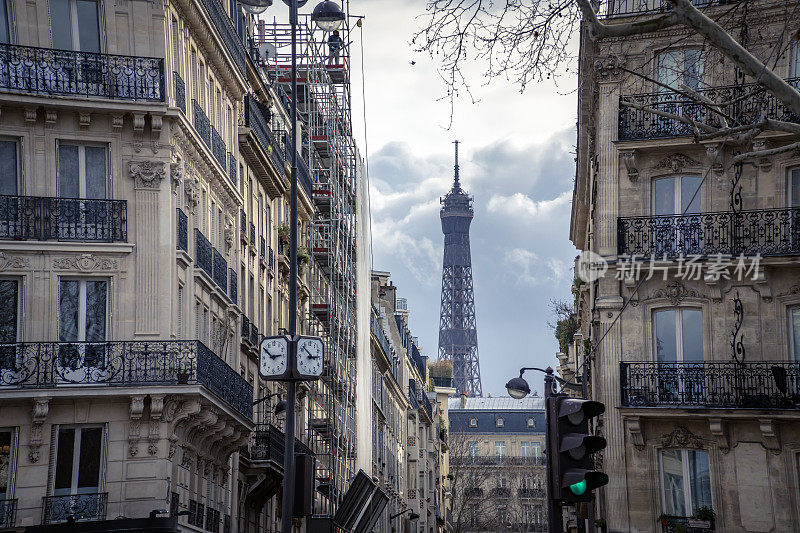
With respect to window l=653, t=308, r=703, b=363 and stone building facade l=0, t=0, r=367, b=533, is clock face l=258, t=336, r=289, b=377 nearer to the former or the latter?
stone building facade l=0, t=0, r=367, b=533

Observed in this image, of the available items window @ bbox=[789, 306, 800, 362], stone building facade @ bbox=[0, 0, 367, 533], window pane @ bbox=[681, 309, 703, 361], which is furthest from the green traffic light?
window pane @ bbox=[681, 309, 703, 361]

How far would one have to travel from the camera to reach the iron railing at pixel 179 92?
94.7 feet

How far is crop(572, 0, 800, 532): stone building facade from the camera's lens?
30094mm

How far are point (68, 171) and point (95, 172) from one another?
1.84ft

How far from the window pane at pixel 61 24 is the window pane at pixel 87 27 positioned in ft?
0.77

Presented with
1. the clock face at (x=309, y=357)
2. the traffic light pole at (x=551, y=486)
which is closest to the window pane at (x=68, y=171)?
the clock face at (x=309, y=357)

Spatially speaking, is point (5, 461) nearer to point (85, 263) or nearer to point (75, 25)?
point (85, 263)

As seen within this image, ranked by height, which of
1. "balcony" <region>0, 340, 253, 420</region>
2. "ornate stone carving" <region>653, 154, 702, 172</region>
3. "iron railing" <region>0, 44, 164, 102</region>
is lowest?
"balcony" <region>0, 340, 253, 420</region>

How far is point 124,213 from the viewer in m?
27.9

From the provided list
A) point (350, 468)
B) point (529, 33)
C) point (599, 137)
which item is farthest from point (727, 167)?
point (350, 468)

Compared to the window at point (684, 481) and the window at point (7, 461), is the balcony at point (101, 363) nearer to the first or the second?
the window at point (7, 461)

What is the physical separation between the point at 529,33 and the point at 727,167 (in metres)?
18.1

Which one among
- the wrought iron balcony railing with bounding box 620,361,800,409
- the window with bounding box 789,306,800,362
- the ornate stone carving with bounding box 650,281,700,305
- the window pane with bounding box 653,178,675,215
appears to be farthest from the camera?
the window pane with bounding box 653,178,675,215

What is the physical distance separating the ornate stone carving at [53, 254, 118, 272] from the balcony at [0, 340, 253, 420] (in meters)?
1.60
